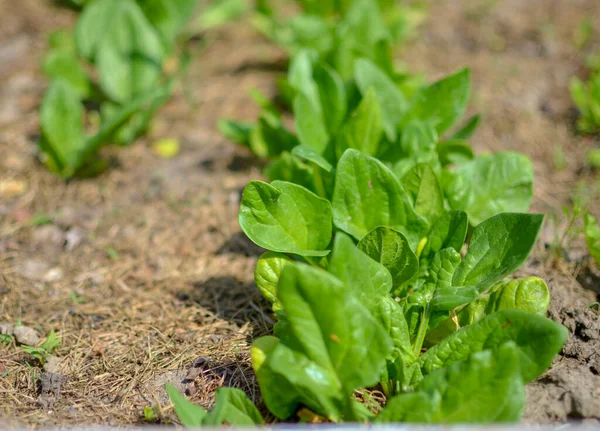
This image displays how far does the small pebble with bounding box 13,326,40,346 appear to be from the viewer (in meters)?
2.09

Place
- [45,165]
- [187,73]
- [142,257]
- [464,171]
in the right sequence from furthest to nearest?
[187,73]
[45,165]
[142,257]
[464,171]

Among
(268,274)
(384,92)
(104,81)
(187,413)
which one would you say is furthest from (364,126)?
(104,81)

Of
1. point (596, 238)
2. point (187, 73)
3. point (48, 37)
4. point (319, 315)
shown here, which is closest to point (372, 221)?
point (319, 315)

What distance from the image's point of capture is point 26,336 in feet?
6.88

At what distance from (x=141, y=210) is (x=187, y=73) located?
4.15ft

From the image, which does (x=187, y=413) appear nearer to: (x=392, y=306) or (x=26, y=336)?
(x=392, y=306)

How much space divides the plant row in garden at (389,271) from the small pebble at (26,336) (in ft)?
2.77

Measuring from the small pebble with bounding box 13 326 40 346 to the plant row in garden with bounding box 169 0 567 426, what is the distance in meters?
0.85

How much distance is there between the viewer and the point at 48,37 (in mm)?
3809

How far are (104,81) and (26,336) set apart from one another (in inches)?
64.5

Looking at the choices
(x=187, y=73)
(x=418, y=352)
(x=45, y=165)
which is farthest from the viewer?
(x=187, y=73)

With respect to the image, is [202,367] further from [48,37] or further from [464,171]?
[48,37]

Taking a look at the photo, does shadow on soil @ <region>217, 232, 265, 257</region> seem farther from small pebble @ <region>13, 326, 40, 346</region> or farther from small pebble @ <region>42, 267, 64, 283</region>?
small pebble @ <region>13, 326, 40, 346</region>

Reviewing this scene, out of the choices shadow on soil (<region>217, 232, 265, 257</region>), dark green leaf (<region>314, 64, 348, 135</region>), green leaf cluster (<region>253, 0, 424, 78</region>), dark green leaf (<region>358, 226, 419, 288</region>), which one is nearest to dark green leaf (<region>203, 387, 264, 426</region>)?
dark green leaf (<region>358, 226, 419, 288</region>)
